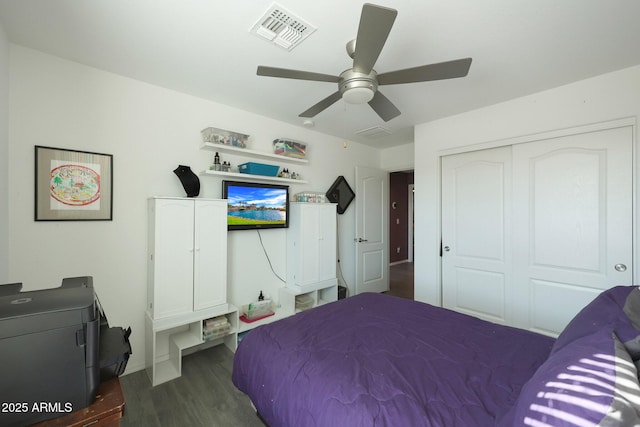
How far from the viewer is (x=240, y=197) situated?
Result: 287 cm

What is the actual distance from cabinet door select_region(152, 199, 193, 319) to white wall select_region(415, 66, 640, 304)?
9.00ft

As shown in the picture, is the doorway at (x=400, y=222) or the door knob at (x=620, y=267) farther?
the doorway at (x=400, y=222)

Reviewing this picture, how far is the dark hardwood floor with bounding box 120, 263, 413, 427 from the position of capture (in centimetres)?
177

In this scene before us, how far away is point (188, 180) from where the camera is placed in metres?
2.46

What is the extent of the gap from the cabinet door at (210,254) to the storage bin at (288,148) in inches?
40.0

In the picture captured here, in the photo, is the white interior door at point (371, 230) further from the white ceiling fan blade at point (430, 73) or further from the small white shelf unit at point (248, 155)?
the white ceiling fan blade at point (430, 73)

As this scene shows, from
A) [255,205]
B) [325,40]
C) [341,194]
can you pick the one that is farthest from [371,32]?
[341,194]

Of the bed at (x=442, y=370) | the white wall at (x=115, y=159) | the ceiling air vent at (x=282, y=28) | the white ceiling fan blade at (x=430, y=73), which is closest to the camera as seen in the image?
the bed at (x=442, y=370)

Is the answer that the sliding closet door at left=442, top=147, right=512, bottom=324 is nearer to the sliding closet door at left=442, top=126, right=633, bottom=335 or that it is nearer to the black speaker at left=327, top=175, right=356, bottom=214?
the sliding closet door at left=442, top=126, right=633, bottom=335

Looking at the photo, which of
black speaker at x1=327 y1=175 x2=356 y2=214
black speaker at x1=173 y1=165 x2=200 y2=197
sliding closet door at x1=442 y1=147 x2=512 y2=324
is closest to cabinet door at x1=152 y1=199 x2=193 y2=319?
black speaker at x1=173 y1=165 x2=200 y2=197

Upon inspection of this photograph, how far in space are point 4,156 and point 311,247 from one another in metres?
2.65

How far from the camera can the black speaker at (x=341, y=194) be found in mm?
3915

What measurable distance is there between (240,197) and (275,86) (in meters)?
→ 1.20

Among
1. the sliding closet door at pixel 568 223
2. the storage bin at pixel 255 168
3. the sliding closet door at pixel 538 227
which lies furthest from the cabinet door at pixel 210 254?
the sliding closet door at pixel 568 223
